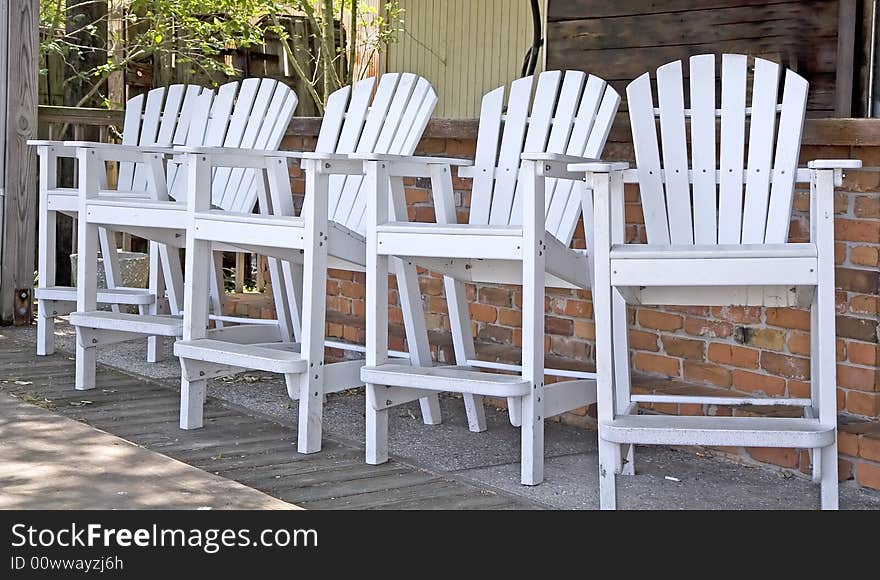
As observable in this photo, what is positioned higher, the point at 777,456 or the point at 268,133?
the point at 268,133

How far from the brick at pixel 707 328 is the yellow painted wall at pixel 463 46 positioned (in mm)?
3868

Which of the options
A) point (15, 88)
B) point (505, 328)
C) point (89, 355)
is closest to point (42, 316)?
point (89, 355)

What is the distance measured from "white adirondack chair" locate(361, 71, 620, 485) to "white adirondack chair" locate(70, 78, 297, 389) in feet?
2.27

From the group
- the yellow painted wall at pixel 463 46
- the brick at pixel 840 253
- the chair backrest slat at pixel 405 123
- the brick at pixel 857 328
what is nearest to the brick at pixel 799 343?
the brick at pixel 857 328

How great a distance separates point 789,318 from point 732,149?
518 mm

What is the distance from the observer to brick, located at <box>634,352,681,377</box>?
3.73 meters

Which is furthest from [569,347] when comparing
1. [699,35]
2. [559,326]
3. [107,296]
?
[699,35]

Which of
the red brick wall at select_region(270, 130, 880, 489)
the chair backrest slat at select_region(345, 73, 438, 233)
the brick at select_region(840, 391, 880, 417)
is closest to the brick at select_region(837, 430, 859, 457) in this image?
the red brick wall at select_region(270, 130, 880, 489)

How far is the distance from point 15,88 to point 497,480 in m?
3.28

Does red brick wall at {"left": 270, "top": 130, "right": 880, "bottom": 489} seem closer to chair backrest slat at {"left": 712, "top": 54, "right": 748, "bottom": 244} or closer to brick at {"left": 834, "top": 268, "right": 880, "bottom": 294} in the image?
brick at {"left": 834, "top": 268, "right": 880, "bottom": 294}

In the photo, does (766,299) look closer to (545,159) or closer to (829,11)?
(545,159)

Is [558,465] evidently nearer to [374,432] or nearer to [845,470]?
[374,432]

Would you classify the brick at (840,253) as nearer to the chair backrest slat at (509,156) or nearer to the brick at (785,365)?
the brick at (785,365)

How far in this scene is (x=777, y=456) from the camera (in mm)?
3311
